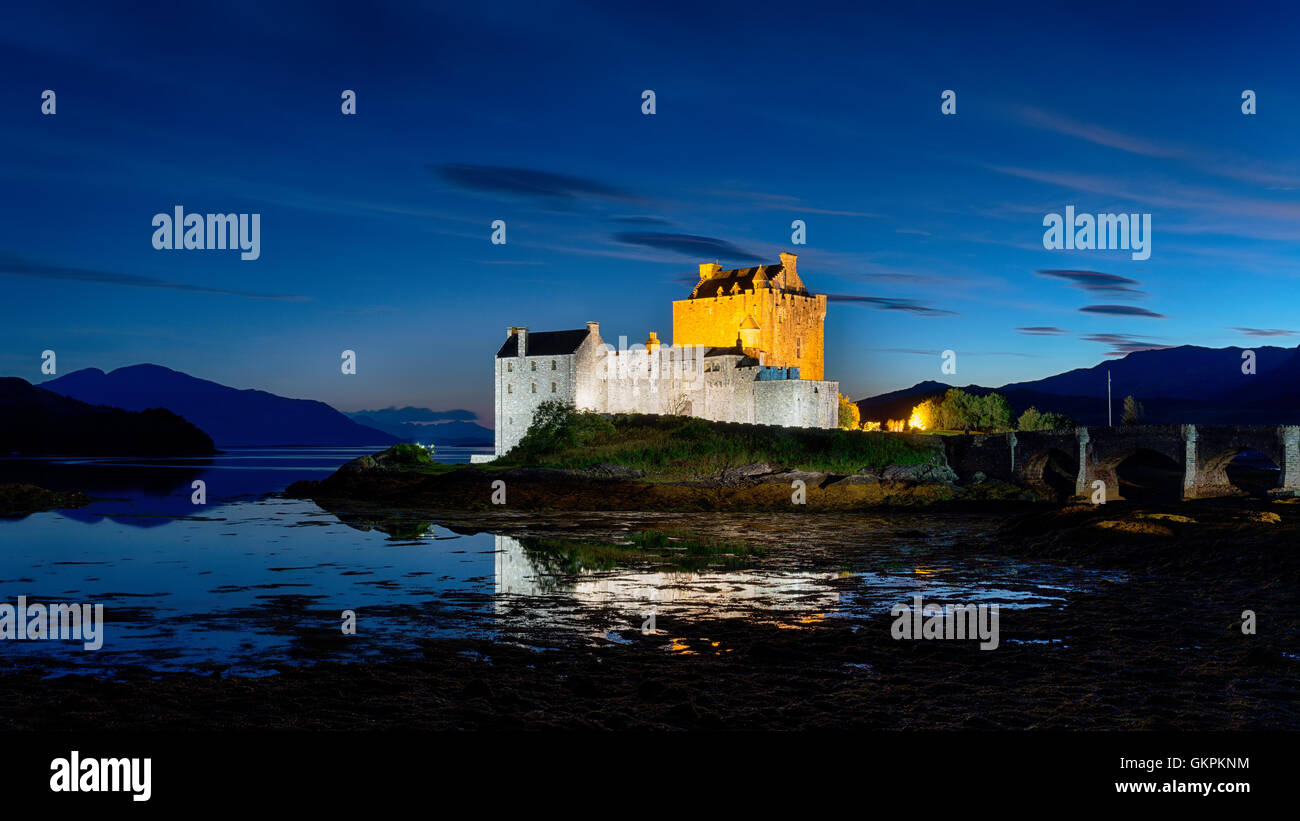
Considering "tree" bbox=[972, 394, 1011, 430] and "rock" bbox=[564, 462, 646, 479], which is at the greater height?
"tree" bbox=[972, 394, 1011, 430]

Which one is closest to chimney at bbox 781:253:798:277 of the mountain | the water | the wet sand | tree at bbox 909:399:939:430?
tree at bbox 909:399:939:430

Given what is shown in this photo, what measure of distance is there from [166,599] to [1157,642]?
18286mm

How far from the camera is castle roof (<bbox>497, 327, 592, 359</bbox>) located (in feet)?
222

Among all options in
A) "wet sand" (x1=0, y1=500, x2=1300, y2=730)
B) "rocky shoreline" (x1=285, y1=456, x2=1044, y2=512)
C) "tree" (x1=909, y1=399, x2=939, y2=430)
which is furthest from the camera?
"tree" (x1=909, y1=399, x2=939, y2=430)

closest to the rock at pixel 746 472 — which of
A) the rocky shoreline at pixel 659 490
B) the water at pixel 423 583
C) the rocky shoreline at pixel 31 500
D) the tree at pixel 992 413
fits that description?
the rocky shoreline at pixel 659 490

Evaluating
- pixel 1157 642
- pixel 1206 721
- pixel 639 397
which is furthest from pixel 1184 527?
pixel 639 397

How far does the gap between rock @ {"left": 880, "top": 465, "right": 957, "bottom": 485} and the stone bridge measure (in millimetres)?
5933

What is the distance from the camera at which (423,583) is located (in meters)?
21.8

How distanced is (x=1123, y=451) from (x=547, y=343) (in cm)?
3921

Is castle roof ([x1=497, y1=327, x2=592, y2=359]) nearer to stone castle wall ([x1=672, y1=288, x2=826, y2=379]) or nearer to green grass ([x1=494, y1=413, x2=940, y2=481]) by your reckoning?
green grass ([x1=494, y1=413, x2=940, y2=481])

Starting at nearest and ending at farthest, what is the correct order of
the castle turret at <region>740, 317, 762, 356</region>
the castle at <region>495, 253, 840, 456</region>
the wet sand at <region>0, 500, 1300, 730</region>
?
the wet sand at <region>0, 500, 1300, 730</region> < the castle at <region>495, 253, 840, 456</region> < the castle turret at <region>740, 317, 762, 356</region>

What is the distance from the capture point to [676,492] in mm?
45938

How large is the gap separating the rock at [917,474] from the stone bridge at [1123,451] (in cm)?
593
